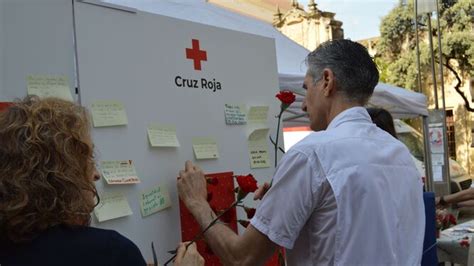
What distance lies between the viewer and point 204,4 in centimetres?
364

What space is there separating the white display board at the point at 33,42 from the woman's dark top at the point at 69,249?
2.12 feet

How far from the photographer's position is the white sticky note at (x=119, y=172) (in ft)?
5.37

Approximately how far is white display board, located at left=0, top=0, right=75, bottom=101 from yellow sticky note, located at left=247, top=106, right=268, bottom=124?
88 centimetres

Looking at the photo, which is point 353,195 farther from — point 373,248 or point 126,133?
point 126,133

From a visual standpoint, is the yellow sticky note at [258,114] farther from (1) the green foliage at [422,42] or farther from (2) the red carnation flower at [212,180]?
(1) the green foliage at [422,42]

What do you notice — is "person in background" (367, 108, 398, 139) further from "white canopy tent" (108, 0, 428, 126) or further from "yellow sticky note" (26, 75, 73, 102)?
"yellow sticky note" (26, 75, 73, 102)

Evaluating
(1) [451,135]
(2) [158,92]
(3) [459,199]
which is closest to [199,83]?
(2) [158,92]

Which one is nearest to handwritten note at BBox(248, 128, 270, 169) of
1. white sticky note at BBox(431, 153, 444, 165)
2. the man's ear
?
the man's ear

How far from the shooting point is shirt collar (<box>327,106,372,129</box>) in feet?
4.65

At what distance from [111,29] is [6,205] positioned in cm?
87

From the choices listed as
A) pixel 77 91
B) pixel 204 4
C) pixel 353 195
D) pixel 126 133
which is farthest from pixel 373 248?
pixel 204 4

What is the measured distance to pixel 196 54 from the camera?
2.03 m

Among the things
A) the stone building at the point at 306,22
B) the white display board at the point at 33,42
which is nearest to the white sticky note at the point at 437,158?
the white display board at the point at 33,42

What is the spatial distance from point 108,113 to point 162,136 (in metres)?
0.24
